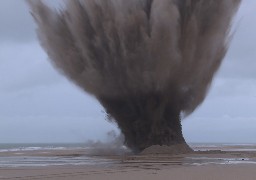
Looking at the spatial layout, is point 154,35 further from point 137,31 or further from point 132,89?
point 132,89

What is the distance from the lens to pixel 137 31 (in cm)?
2844

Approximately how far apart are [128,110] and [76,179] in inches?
697

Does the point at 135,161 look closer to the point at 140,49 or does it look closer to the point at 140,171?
the point at 140,171

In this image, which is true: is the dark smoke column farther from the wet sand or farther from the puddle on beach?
the wet sand

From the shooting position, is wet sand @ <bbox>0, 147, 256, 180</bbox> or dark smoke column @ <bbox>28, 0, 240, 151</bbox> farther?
dark smoke column @ <bbox>28, 0, 240, 151</bbox>

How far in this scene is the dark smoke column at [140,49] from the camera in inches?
Answer: 1107

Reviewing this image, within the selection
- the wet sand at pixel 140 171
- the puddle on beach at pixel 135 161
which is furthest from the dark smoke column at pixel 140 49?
the wet sand at pixel 140 171

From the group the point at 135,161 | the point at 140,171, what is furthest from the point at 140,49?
the point at 140,171

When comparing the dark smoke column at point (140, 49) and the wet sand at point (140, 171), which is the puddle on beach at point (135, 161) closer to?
the wet sand at point (140, 171)

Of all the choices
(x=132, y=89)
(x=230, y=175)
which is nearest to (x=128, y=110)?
(x=132, y=89)

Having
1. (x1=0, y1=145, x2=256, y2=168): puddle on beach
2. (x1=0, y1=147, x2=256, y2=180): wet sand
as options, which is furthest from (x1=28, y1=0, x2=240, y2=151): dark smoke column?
(x1=0, y1=147, x2=256, y2=180): wet sand

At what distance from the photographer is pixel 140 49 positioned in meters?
28.1

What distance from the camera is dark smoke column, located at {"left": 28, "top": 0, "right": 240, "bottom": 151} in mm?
28109

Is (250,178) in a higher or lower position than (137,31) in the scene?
lower
